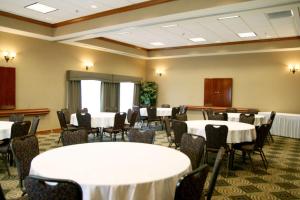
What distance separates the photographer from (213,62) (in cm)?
1132

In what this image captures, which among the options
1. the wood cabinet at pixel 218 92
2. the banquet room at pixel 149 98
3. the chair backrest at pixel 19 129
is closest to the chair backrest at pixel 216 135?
the banquet room at pixel 149 98

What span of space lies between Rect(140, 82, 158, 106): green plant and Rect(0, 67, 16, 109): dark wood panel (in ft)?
19.9

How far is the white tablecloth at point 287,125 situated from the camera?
336 inches

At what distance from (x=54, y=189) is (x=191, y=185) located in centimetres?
94

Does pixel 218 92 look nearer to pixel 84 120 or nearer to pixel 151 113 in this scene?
pixel 151 113

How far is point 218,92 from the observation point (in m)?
11.1

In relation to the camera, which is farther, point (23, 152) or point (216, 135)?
point (216, 135)

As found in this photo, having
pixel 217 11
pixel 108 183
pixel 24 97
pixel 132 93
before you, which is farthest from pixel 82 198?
pixel 132 93

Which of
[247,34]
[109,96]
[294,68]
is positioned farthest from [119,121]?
[294,68]

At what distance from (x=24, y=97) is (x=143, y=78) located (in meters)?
6.33

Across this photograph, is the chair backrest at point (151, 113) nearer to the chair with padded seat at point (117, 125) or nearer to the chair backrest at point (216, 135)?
the chair with padded seat at point (117, 125)

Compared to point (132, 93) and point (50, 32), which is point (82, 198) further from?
point (132, 93)

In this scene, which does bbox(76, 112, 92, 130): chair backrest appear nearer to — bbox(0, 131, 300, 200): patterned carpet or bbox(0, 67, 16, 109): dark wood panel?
bbox(0, 131, 300, 200): patterned carpet

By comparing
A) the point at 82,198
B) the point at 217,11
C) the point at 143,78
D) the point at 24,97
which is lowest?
the point at 82,198
